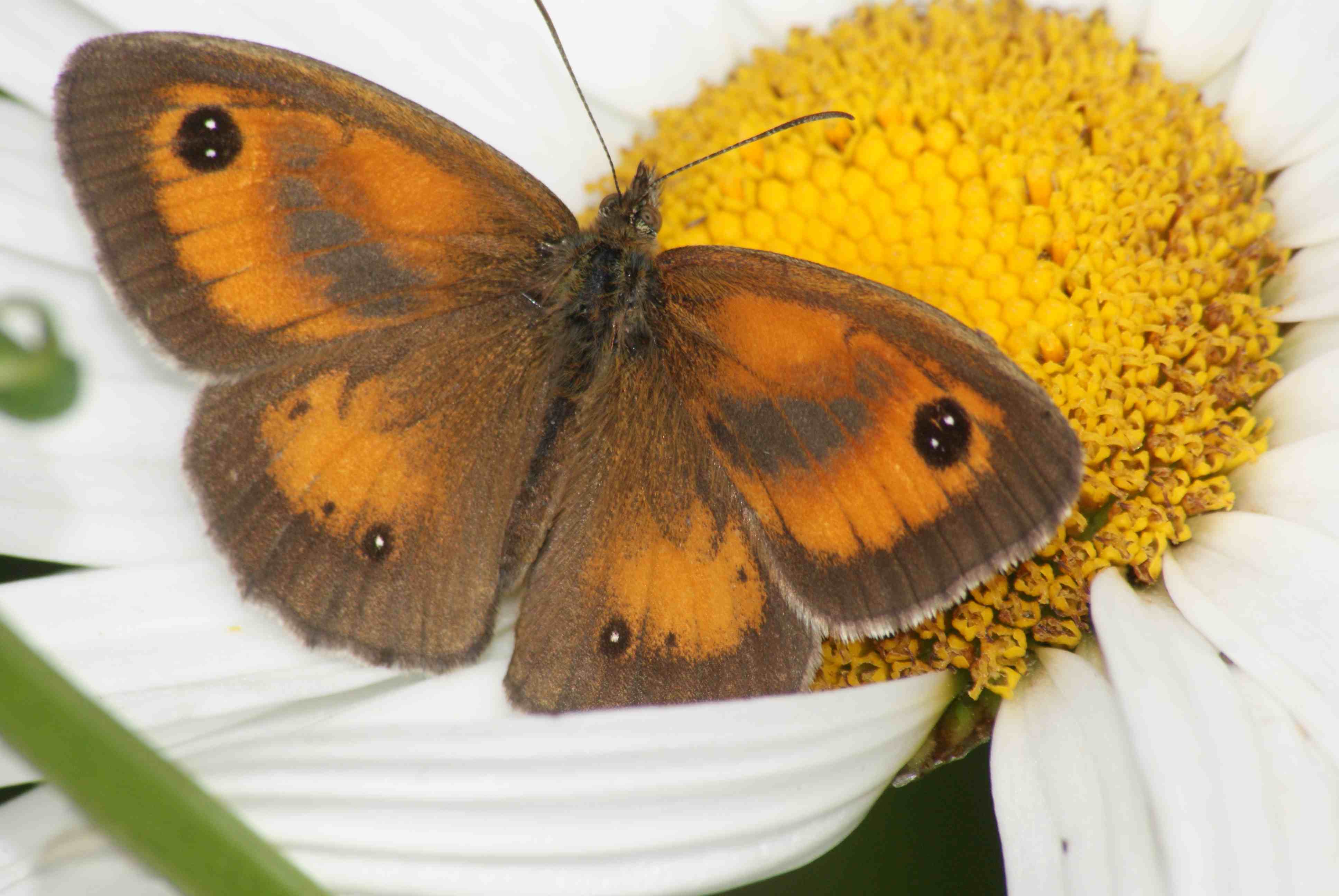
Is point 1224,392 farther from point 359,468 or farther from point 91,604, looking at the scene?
point 91,604

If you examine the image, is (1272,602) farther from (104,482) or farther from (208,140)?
(104,482)

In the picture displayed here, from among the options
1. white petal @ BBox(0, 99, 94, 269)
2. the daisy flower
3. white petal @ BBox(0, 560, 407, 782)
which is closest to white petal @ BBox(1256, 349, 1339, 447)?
the daisy flower

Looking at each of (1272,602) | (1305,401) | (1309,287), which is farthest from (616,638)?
(1309,287)

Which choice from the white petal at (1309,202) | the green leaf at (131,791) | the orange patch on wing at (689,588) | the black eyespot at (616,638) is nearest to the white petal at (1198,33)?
the white petal at (1309,202)

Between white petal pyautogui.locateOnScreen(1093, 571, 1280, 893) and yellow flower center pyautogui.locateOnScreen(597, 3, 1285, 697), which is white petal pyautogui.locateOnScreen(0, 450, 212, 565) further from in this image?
white petal pyautogui.locateOnScreen(1093, 571, 1280, 893)

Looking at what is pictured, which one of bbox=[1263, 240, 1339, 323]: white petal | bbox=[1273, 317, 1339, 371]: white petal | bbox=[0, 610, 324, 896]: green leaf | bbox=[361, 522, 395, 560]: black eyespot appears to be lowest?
bbox=[0, 610, 324, 896]: green leaf

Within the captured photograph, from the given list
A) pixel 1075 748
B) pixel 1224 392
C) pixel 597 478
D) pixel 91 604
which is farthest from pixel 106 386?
pixel 1224 392
